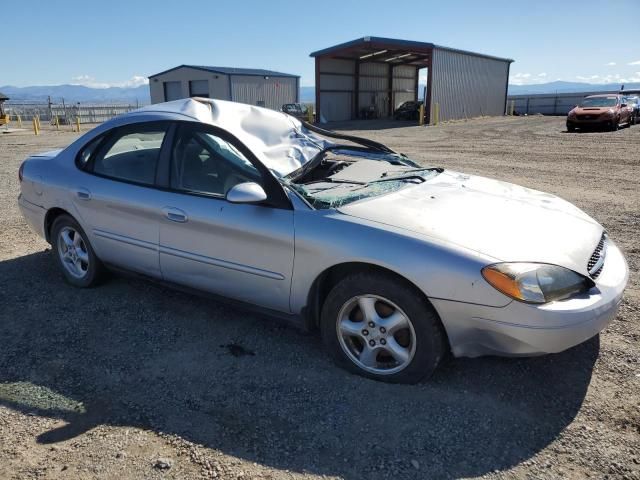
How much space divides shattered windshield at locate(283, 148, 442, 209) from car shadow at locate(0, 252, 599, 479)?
1030mm

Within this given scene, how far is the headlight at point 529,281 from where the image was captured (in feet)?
8.58

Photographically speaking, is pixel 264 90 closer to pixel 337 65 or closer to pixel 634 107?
pixel 337 65

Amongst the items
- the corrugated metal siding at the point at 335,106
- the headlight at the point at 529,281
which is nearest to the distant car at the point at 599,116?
the corrugated metal siding at the point at 335,106

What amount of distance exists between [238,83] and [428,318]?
36.9m

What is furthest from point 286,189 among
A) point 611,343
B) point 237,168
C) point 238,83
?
point 238,83

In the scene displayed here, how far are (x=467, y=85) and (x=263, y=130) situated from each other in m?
32.7

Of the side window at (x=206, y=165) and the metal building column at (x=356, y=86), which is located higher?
the metal building column at (x=356, y=86)

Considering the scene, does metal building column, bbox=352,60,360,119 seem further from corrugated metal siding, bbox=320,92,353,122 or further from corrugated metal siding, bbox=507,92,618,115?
corrugated metal siding, bbox=507,92,618,115

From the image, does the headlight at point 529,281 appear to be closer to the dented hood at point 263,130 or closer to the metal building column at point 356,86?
the dented hood at point 263,130

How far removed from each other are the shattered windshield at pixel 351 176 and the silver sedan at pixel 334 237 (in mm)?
16

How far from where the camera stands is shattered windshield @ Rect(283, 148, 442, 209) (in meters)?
3.33

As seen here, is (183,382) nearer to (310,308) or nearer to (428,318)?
(310,308)

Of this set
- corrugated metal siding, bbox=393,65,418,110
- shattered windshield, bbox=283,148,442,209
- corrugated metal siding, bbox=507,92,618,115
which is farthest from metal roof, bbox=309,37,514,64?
shattered windshield, bbox=283,148,442,209

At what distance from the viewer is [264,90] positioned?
130 feet
